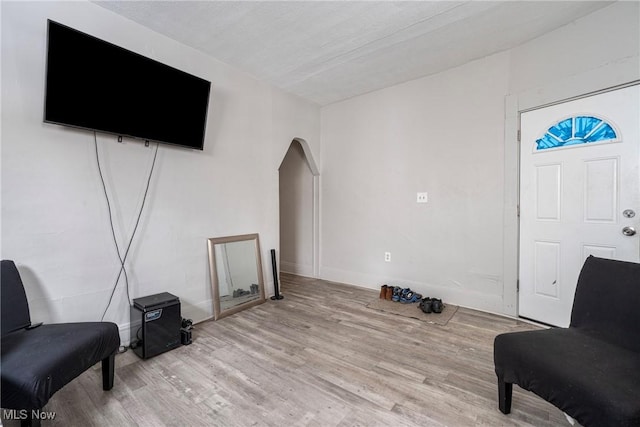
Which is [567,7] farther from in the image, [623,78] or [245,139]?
[245,139]

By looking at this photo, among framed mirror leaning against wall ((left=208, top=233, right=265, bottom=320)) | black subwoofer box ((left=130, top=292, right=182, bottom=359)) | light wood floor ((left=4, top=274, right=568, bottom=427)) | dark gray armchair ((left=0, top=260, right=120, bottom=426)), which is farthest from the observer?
framed mirror leaning against wall ((left=208, top=233, right=265, bottom=320))

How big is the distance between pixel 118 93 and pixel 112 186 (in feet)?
2.34

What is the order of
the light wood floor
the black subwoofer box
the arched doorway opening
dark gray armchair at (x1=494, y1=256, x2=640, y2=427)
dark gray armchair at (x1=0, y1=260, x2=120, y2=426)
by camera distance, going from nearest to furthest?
dark gray armchair at (x1=494, y1=256, x2=640, y2=427), dark gray armchair at (x1=0, y1=260, x2=120, y2=426), the light wood floor, the black subwoofer box, the arched doorway opening

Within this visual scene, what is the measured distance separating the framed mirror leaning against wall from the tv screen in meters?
1.11

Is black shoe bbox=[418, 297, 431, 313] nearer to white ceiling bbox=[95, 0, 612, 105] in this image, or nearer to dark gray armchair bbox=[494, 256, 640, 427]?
dark gray armchair bbox=[494, 256, 640, 427]

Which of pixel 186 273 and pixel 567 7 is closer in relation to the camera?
pixel 567 7

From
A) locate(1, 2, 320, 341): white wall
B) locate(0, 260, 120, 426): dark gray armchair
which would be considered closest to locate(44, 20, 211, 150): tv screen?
locate(1, 2, 320, 341): white wall

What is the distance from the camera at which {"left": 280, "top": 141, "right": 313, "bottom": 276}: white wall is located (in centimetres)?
455

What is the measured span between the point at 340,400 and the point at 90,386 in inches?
62.6

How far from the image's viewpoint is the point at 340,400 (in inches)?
64.9

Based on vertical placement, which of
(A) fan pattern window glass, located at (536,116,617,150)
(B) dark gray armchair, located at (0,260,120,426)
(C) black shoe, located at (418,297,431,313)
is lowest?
(C) black shoe, located at (418,297,431,313)

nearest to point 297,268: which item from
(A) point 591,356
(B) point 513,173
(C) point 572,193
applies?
(B) point 513,173

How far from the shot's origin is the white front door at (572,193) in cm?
213

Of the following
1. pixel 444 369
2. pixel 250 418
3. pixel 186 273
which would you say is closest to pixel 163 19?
pixel 186 273
